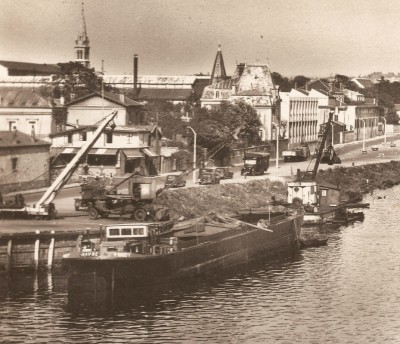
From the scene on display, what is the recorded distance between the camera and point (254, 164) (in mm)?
101188

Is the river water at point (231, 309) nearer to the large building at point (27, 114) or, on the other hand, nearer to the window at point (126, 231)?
the window at point (126, 231)

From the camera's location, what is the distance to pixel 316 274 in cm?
5675

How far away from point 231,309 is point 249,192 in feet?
143

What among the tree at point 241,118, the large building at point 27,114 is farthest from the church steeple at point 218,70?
the large building at point 27,114

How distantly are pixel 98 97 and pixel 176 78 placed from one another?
85337 millimetres

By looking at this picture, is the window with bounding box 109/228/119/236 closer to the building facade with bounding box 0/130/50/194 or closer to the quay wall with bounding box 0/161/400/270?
the quay wall with bounding box 0/161/400/270

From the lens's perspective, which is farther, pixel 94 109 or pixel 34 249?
pixel 94 109

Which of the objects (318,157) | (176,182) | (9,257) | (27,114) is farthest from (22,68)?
(9,257)

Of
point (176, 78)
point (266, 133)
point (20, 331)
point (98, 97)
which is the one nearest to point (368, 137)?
point (176, 78)

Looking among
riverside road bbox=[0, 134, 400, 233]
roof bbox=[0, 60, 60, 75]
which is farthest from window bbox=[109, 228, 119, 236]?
roof bbox=[0, 60, 60, 75]

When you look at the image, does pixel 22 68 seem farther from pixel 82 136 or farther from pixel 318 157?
pixel 318 157

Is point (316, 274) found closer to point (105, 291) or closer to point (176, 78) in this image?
point (105, 291)

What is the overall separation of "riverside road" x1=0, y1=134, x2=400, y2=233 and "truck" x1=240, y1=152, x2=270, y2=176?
0.95 meters

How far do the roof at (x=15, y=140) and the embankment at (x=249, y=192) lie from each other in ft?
41.2
